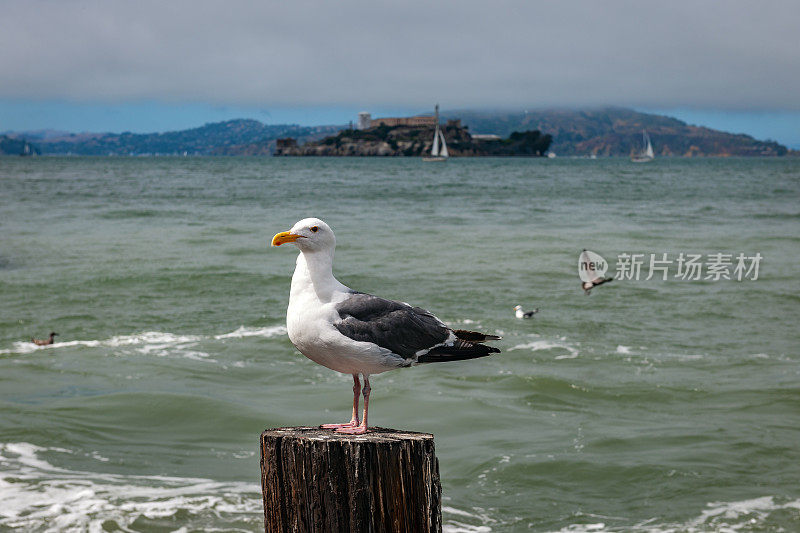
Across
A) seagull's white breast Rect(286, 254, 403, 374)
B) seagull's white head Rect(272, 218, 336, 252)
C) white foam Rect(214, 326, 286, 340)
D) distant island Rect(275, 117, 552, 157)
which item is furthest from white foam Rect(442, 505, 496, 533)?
distant island Rect(275, 117, 552, 157)

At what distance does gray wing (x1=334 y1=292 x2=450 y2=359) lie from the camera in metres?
3.23

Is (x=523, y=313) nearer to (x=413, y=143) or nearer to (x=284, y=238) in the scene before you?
(x=284, y=238)

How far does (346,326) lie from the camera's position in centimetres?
319

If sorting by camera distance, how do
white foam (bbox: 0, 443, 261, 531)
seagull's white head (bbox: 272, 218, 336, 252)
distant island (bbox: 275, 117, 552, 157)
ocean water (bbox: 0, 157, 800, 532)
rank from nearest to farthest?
seagull's white head (bbox: 272, 218, 336, 252) < white foam (bbox: 0, 443, 261, 531) < ocean water (bbox: 0, 157, 800, 532) < distant island (bbox: 275, 117, 552, 157)

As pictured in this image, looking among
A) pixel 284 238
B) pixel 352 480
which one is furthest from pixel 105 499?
pixel 284 238

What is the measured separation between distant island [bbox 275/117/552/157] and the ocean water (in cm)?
15728

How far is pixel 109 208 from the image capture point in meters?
37.2

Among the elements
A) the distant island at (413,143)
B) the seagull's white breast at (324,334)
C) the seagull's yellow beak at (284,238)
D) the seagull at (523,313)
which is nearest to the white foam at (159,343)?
the seagull at (523,313)

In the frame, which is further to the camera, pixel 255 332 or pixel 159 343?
pixel 255 332

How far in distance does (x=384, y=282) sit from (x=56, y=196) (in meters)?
35.0

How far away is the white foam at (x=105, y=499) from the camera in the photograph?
20.8ft

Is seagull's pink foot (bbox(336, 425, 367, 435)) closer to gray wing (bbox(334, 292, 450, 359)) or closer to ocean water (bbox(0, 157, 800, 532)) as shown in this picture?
gray wing (bbox(334, 292, 450, 359))

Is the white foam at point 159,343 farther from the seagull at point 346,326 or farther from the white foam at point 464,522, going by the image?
the seagull at point 346,326

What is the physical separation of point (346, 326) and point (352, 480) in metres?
0.58
